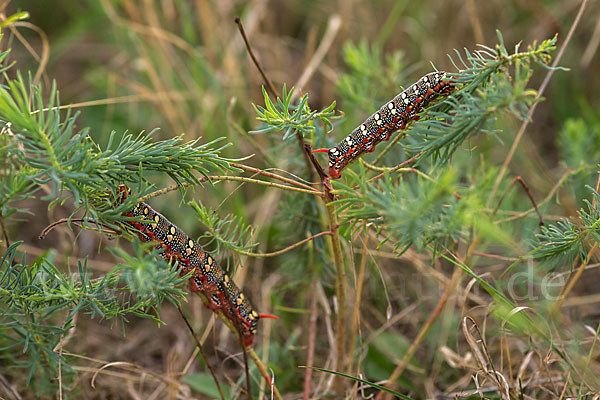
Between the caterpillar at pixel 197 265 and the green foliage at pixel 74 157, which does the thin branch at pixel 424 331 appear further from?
the green foliage at pixel 74 157

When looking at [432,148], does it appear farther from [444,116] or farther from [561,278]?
[561,278]

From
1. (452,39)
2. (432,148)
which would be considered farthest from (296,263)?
(452,39)

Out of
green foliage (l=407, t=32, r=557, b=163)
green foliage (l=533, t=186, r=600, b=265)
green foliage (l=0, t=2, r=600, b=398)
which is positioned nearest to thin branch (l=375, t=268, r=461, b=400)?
green foliage (l=0, t=2, r=600, b=398)

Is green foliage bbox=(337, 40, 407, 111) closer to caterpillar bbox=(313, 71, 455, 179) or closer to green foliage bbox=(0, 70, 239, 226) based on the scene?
caterpillar bbox=(313, 71, 455, 179)

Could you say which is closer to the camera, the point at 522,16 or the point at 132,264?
the point at 132,264

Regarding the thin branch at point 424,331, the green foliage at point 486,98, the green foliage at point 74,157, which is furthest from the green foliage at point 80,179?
the thin branch at point 424,331

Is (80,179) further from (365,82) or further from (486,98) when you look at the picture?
(365,82)
